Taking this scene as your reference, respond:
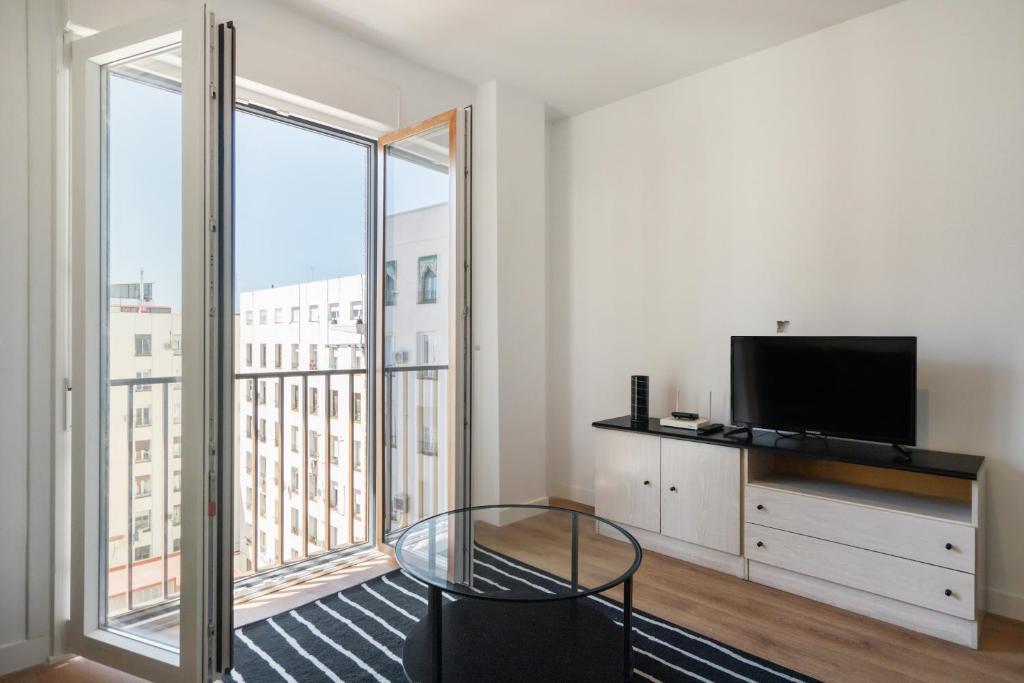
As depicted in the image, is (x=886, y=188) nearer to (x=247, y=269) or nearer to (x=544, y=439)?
(x=544, y=439)

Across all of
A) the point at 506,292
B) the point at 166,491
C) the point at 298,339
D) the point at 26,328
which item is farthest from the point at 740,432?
the point at 26,328

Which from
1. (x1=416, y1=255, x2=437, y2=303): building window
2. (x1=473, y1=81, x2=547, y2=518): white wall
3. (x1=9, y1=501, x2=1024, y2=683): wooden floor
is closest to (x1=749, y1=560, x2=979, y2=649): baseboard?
(x1=9, y1=501, x2=1024, y2=683): wooden floor

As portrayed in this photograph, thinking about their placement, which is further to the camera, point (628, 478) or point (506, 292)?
point (506, 292)

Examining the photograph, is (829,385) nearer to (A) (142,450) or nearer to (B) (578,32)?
(B) (578,32)

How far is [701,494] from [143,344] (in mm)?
2577

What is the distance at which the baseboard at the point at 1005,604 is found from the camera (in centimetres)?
232

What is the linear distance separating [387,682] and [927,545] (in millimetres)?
2137

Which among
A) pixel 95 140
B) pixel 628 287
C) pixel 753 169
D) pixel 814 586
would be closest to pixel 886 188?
pixel 753 169

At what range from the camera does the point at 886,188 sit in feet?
8.80

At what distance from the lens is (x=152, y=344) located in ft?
6.24

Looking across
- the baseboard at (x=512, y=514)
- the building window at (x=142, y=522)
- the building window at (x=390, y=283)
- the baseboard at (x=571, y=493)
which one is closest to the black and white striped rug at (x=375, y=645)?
the baseboard at (x=512, y=514)

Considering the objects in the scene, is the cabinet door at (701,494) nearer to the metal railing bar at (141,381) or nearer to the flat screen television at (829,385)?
the flat screen television at (829,385)

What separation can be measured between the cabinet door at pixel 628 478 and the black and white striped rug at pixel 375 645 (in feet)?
2.42

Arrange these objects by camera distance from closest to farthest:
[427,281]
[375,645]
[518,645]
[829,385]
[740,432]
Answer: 1. [518,645]
2. [375,645]
3. [829,385]
4. [427,281]
5. [740,432]
